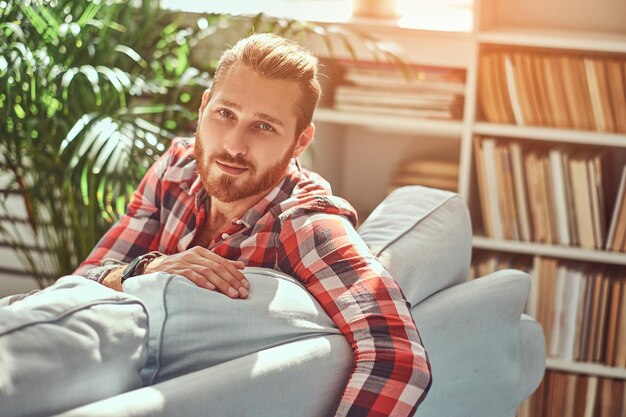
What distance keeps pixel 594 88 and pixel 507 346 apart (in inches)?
46.0

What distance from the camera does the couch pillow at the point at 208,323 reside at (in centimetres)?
118

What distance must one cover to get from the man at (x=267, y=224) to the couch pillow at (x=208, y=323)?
5 cm

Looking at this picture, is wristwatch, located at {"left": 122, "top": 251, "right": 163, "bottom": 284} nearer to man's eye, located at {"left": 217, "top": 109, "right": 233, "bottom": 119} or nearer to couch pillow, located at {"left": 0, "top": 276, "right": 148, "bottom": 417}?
man's eye, located at {"left": 217, "top": 109, "right": 233, "bottom": 119}

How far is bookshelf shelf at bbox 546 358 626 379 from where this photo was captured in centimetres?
272

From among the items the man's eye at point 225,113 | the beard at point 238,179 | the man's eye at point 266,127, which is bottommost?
the beard at point 238,179

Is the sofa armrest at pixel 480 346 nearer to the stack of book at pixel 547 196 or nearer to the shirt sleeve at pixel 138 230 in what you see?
the shirt sleeve at pixel 138 230

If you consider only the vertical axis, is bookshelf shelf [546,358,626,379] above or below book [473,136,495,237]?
below

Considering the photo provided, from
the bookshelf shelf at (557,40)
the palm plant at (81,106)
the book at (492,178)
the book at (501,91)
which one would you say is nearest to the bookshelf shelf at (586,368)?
the book at (492,178)

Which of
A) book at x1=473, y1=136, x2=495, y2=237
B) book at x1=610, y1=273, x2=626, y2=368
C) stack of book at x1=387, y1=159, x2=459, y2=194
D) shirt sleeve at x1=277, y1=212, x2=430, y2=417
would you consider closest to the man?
shirt sleeve at x1=277, y1=212, x2=430, y2=417

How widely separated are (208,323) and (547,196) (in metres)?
1.70

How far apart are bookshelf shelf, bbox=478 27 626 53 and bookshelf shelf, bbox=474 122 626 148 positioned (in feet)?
0.73

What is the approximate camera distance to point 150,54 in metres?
2.75

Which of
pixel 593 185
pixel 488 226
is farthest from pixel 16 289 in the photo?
pixel 593 185

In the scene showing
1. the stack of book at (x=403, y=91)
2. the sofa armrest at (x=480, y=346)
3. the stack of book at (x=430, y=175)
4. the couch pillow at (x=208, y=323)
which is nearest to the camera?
the couch pillow at (x=208, y=323)
